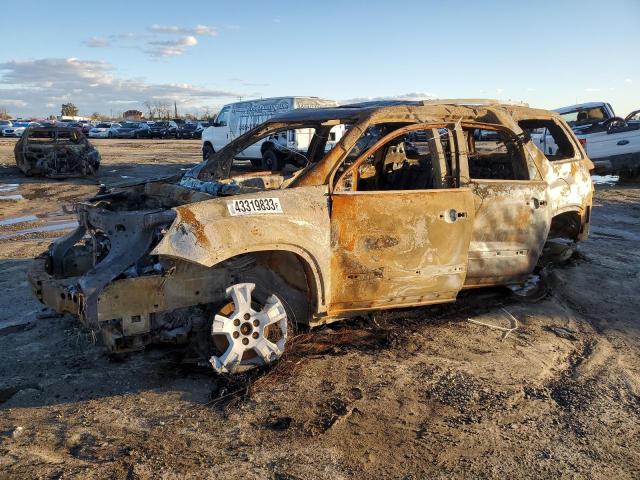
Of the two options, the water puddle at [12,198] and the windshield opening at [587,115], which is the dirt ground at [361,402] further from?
the windshield opening at [587,115]

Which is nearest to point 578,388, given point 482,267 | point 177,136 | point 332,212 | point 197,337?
point 482,267

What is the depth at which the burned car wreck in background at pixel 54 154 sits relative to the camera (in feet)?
53.4

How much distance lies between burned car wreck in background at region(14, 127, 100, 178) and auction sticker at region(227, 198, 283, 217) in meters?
14.5

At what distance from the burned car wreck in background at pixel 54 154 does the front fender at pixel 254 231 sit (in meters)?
14.5

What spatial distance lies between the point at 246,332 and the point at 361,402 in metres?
0.91

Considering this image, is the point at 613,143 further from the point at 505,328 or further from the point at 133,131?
the point at 133,131

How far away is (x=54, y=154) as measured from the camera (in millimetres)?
16266

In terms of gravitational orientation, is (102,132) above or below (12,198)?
above

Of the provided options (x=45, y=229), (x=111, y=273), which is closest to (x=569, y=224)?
(x=111, y=273)

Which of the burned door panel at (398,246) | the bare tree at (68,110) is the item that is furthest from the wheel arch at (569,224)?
the bare tree at (68,110)

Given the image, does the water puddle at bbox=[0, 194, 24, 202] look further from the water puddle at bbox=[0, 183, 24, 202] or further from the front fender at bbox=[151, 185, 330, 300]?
the front fender at bbox=[151, 185, 330, 300]

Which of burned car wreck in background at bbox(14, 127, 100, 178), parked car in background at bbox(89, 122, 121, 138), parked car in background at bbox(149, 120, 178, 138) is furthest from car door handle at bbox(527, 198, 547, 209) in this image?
parked car in background at bbox(89, 122, 121, 138)

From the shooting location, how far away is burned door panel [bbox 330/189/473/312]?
13.3ft

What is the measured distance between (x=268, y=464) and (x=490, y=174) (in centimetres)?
411
